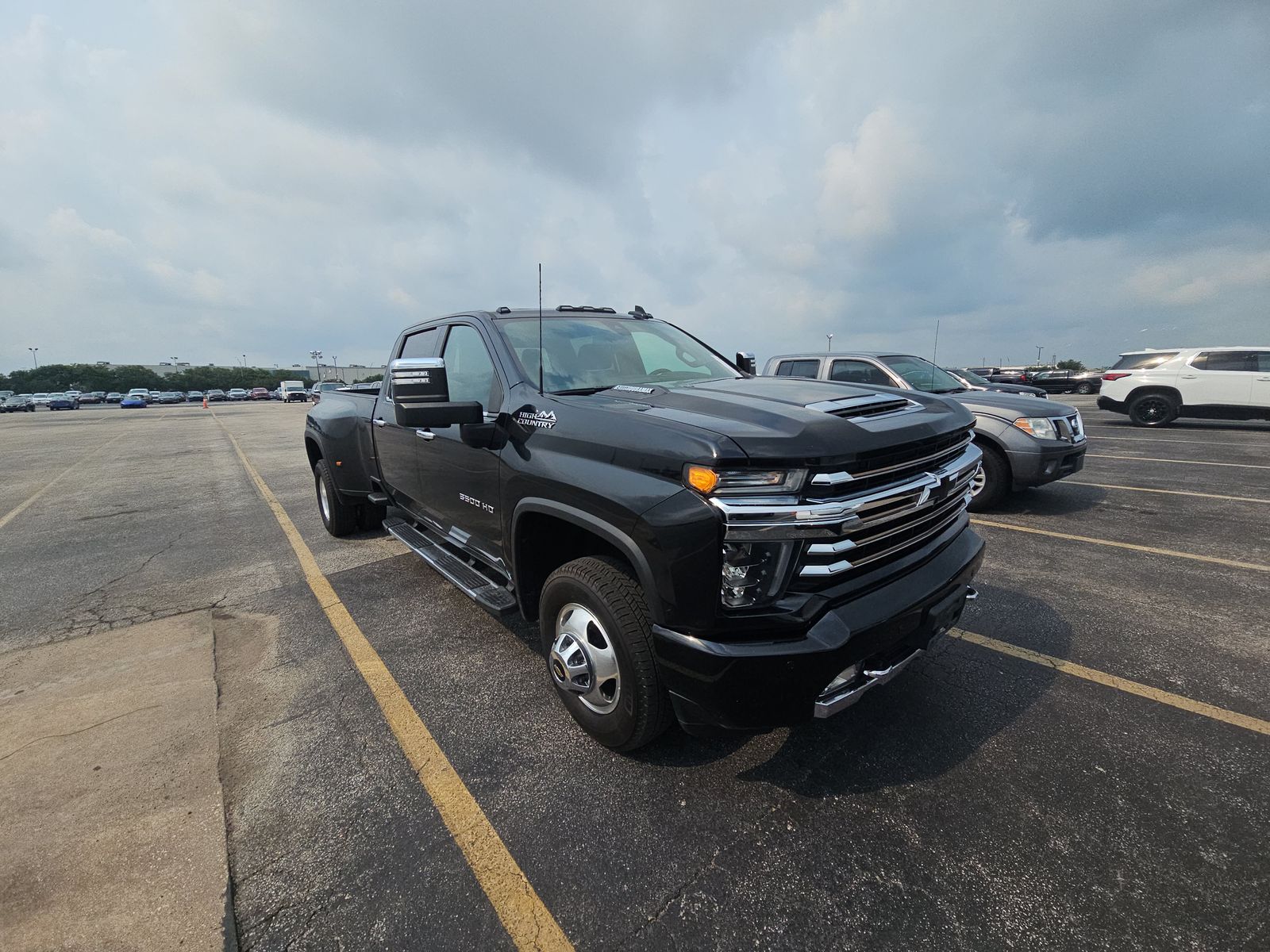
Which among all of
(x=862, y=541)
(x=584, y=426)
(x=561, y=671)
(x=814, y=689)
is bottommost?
(x=561, y=671)

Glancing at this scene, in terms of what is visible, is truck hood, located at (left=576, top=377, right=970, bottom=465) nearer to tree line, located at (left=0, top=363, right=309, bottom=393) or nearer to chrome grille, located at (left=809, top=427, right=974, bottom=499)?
chrome grille, located at (left=809, top=427, right=974, bottom=499)

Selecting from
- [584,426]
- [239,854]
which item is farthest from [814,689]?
[239,854]

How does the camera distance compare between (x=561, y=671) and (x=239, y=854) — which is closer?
(x=239, y=854)

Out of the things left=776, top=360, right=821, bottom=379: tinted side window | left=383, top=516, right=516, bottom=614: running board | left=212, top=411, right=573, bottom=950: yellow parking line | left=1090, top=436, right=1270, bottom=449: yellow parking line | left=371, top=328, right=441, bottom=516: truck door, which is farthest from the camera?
left=1090, top=436, right=1270, bottom=449: yellow parking line

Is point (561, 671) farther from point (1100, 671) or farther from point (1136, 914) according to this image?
point (1100, 671)

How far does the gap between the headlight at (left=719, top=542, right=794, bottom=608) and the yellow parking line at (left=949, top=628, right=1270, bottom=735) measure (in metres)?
2.20

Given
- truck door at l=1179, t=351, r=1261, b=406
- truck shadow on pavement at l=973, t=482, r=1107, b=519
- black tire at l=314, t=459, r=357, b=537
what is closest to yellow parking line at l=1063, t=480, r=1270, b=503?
truck shadow on pavement at l=973, t=482, r=1107, b=519

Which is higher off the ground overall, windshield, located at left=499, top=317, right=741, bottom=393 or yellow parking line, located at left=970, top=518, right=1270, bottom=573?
windshield, located at left=499, top=317, right=741, bottom=393

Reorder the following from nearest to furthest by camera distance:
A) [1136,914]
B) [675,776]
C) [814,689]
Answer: [1136,914], [814,689], [675,776]

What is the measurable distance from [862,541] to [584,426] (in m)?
1.20

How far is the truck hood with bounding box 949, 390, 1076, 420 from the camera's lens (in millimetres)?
6230

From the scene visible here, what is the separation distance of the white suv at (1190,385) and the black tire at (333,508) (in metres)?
17.8

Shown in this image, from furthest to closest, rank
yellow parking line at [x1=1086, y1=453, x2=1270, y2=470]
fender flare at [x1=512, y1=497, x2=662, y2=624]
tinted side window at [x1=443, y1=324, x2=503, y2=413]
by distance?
yellow parking line at [x1=1086, y1=453, x2=1270, y2=470]
tinted side window at [x1=443, y1=324, x2=503, y2=413]
fender flare at [x1=512, y1=497, x2=662, y2=624]

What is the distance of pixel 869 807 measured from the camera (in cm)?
223
